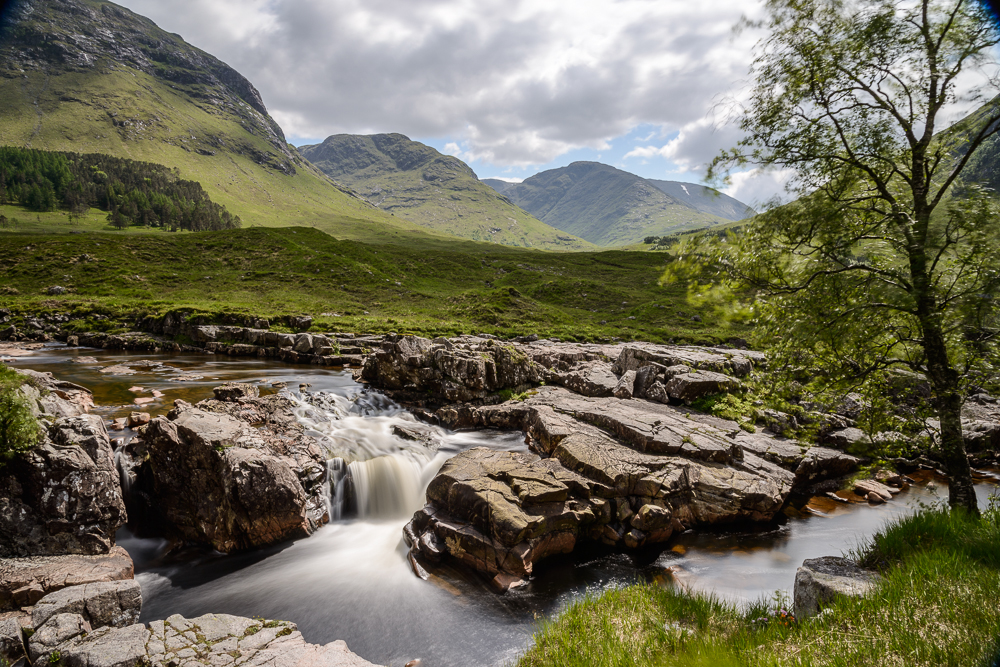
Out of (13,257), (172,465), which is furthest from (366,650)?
(13,257)

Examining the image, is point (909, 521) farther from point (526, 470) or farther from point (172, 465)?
point (172, 465)

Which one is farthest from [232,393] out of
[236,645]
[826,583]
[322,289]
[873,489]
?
[322,289]

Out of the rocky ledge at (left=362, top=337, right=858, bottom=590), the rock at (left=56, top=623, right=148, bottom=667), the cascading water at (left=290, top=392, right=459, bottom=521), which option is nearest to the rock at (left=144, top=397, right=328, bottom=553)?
the cascading water at (left=290, top=392, right=459, bottom=521)

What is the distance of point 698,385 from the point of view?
2130 centimetres

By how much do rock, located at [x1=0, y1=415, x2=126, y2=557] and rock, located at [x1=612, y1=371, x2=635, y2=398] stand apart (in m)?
20.5

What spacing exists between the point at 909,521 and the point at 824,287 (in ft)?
16.8

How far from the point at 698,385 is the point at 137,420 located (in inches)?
989

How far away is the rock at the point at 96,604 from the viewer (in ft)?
23.8

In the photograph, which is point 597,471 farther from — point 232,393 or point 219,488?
point 232,393

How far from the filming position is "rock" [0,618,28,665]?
644cm

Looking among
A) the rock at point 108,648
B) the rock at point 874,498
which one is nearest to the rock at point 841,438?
the rock at point 874,498

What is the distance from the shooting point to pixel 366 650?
29.6 feet

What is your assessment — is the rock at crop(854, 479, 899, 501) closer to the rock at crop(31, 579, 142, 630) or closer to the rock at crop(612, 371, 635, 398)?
the rock at crop(612, 371, 635, 398)

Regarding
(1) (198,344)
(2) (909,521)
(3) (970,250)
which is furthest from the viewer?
(1) (198,344)
